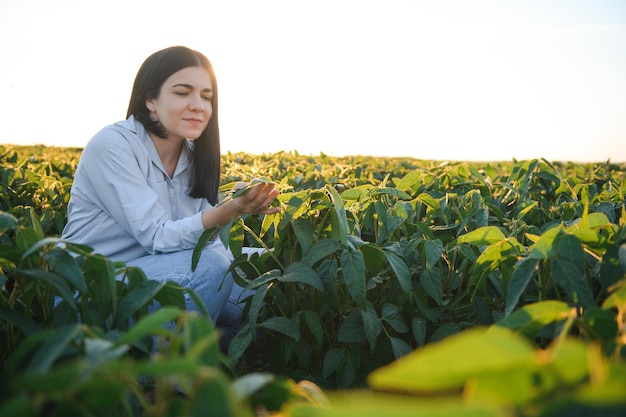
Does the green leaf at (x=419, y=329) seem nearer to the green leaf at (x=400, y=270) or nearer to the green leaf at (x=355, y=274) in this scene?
the green leaf at (x=400, y=270)

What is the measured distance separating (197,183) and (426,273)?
4.34 ft

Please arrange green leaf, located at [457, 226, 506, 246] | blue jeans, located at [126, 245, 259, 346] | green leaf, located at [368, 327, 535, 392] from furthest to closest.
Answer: blue jeans, located at [126, 245, 259, 346] < green leaf, located at [457, 226, 506, 246] < green leaf, located at [368, 327, 535, 392]

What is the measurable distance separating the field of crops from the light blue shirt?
392mm

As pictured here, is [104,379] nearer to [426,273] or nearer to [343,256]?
[343,256]

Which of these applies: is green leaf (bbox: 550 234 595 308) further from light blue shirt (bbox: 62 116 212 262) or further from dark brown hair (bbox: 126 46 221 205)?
dark brown hair (bbox: 126 46 221 205)

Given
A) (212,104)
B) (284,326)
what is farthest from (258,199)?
(212,104)

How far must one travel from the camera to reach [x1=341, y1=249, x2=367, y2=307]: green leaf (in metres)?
1.57

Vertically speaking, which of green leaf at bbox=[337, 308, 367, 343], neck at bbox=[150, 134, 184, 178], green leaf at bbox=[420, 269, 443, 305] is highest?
neck at bbox=[150, 134, 184, 178]

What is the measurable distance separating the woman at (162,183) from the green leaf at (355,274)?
484 mm

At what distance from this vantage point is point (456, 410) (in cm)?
42

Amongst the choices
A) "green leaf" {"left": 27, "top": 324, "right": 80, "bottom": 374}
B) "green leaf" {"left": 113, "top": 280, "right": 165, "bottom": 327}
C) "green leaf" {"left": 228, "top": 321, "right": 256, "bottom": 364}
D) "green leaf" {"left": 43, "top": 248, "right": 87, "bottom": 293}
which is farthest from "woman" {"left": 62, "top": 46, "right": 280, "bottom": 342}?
"green leaf" {"left": 27, "top": 324, "right": 80, "bottom": 374}

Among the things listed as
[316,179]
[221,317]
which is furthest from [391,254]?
[316,179]

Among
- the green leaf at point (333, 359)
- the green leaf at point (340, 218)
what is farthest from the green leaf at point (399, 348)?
the green leaf at point (340, 218)

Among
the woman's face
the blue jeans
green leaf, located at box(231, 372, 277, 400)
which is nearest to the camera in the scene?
green leaf, located at box(231, 372, 277, 400)
